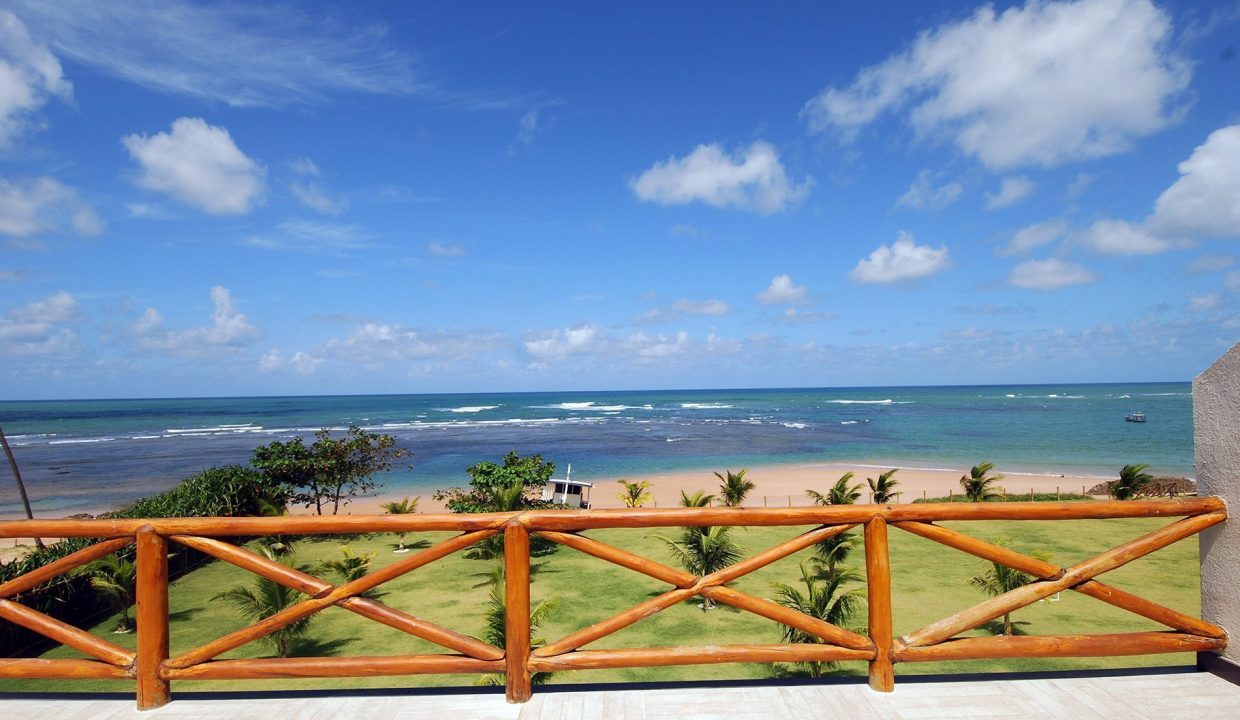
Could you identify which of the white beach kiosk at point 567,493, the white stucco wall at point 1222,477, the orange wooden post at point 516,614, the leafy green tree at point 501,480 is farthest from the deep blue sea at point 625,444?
the white stucco wall at point 1222,477

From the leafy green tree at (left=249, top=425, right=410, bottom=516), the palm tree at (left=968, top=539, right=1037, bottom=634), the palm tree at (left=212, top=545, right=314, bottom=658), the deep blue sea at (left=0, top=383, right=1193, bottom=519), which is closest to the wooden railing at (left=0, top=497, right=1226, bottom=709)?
the palm tree at (left=212, top=545, right=314, bottom=658)

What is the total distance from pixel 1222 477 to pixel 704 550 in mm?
6457

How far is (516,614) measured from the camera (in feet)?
10.3

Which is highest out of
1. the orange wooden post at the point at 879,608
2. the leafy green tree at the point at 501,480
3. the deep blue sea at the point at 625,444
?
the orange wooden post at the point at 879,608

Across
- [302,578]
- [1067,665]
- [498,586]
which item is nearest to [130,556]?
[498,586]

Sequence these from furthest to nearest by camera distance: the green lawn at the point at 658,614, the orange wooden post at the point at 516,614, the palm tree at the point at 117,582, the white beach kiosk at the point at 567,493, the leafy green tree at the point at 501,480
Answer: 1. the white beach kiosk at the point at 567,493
2. the leafy green tree at the point at 501,480
3. the palm tree at the point at 117,582
4. the green lawn at the point at 658,614
5. the orange wooden post at the point at 516,614

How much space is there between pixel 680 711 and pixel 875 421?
63610 millimetres

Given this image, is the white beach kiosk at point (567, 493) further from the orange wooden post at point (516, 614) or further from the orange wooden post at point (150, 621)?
the orange wooden post at point (516, 614)

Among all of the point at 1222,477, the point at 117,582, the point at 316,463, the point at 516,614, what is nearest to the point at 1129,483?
the point at 1222,477

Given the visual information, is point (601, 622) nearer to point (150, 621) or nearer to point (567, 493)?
Answer: point (150, 621)

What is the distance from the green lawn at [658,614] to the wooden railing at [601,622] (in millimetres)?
3113

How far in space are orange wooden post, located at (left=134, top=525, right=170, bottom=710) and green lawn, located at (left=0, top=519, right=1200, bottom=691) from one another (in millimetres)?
3293

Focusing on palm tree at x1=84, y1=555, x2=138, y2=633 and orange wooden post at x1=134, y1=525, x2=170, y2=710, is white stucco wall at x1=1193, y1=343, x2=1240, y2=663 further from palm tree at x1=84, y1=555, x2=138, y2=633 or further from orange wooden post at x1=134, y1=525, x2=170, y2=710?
palm tree at x1=84, y1=555, x2=138, y2=633

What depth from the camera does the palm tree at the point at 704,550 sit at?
29.6 feet
